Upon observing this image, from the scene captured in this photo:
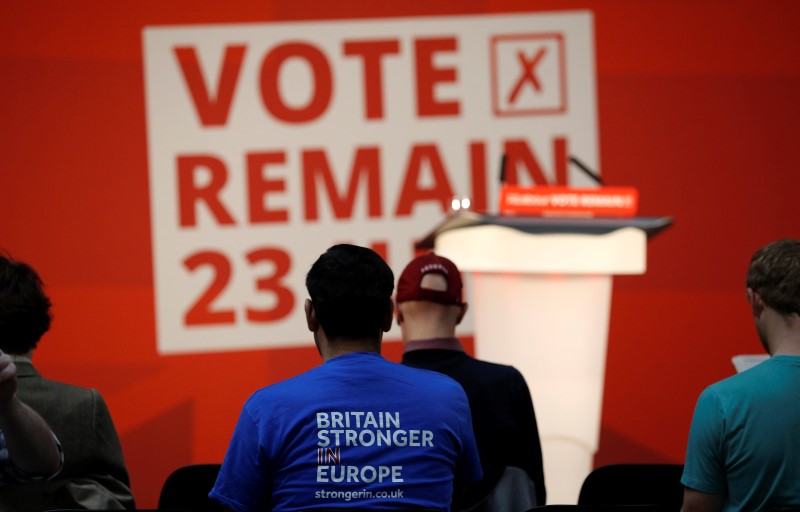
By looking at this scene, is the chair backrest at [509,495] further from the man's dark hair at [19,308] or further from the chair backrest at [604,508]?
the man's dark hair at [19,308]

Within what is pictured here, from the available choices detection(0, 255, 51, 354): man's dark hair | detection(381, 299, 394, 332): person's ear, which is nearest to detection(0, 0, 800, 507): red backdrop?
detection(0, 255, 51, 354): man's dark hair

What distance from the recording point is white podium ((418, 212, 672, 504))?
3.23 metres

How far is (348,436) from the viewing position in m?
1.65

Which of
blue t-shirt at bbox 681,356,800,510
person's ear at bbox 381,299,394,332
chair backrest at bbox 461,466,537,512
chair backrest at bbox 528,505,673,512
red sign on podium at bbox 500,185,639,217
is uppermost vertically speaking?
red sign on podium at bbox 500,185,639,217

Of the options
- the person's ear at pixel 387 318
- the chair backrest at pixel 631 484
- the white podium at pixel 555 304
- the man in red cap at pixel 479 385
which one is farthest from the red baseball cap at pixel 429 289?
the person's ear at pixel 387 318

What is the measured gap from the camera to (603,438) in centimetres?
503

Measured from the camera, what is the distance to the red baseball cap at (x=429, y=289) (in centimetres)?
264

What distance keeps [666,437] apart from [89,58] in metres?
3.47

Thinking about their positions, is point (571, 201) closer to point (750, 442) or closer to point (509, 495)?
point (509, 495)

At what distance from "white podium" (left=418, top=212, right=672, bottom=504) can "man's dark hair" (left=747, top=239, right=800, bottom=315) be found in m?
1.39

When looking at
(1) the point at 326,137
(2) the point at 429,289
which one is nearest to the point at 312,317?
(2) the point at 429,289

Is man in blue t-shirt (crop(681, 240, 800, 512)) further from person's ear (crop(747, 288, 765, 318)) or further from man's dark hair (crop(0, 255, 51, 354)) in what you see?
man's dark hair (crop(0, 255, 51, 354))

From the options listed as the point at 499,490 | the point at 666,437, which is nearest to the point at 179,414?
the point at 666,437

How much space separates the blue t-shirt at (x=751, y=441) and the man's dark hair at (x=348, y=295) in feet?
1.93
